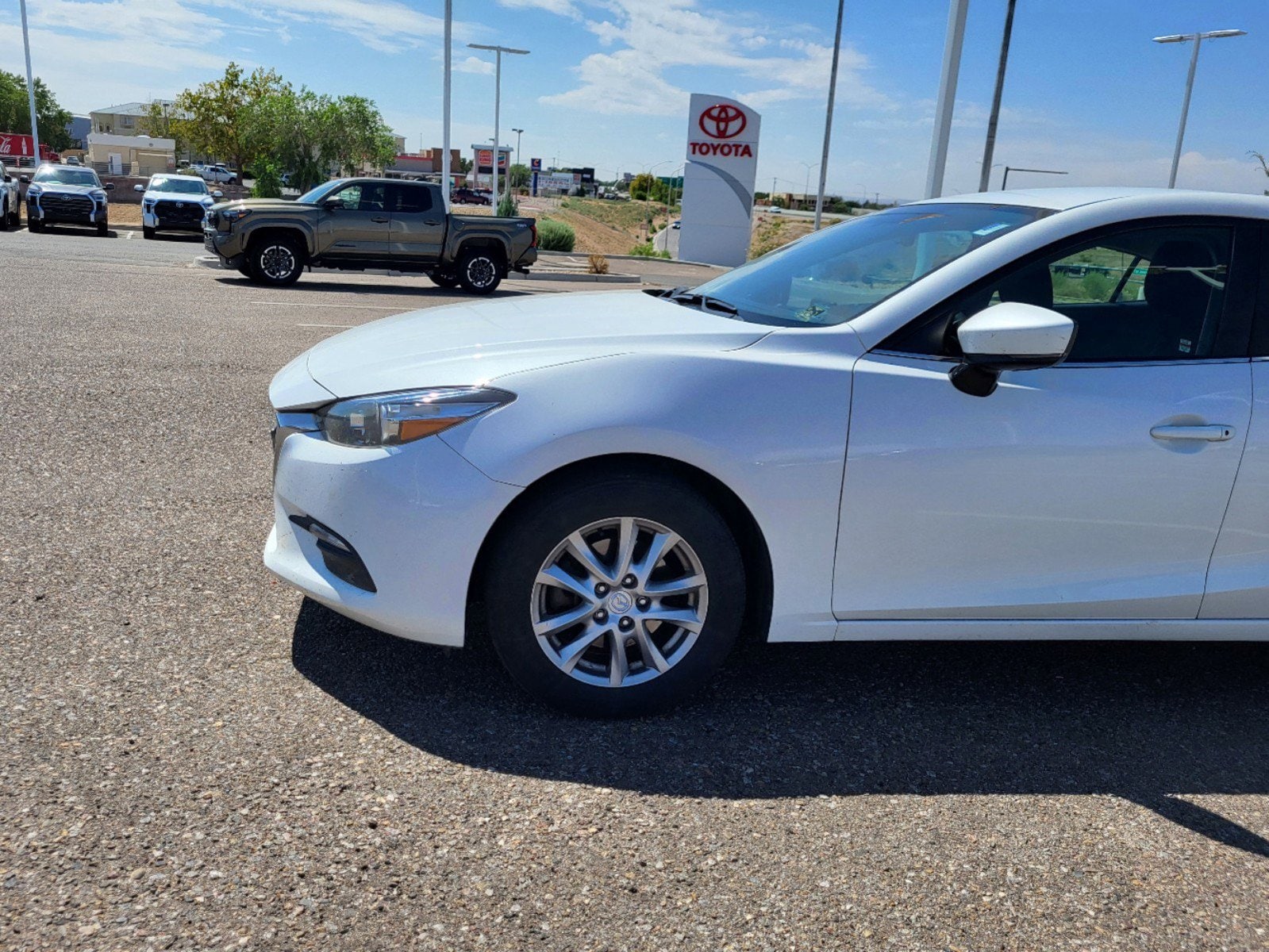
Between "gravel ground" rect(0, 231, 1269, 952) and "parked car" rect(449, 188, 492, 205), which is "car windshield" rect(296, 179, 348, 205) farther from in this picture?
"parked car" rect(449, 188, 492, 205)

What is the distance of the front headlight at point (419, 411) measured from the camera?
3.16 metres

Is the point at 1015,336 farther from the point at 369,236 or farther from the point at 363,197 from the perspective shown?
the point at 363,197

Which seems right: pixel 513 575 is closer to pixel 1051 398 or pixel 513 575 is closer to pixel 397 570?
pixel 397 570

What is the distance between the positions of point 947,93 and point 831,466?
1233 cm

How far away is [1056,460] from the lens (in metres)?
3.34

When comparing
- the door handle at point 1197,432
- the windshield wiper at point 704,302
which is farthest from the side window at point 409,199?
the door handle at point 1197,432

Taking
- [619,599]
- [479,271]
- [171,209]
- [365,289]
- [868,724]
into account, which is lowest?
[365,289]

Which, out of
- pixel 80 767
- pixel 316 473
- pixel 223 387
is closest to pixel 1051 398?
pixel 316 473

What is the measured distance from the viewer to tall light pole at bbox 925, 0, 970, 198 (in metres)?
13.6

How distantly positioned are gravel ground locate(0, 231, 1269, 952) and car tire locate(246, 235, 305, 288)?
1301 cm

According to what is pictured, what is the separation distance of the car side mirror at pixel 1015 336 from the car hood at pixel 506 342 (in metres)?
0.63

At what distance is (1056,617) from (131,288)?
544 inches

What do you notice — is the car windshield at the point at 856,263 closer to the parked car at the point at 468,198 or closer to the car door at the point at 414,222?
the car door at the point at 414,222

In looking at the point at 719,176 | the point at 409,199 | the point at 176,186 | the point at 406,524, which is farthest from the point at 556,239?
the point at 406,524
